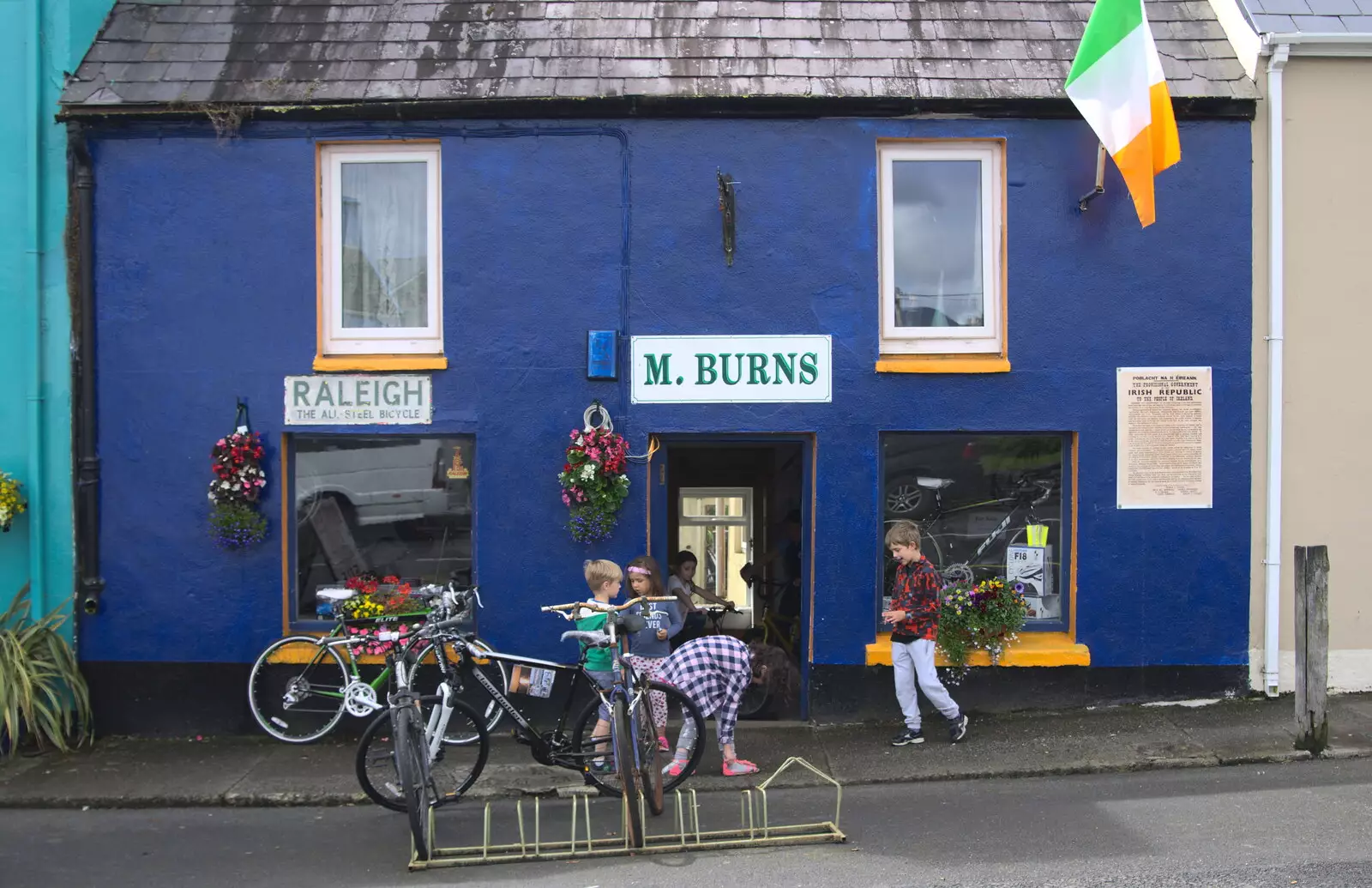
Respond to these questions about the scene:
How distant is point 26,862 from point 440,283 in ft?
14.8

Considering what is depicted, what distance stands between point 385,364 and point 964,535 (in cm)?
440

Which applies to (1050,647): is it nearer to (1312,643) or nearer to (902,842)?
(1312,643)

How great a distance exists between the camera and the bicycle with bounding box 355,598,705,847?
644 centimetres

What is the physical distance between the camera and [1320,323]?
8.88 m

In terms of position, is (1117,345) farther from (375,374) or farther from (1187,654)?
(375,374)

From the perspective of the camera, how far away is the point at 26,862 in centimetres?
641

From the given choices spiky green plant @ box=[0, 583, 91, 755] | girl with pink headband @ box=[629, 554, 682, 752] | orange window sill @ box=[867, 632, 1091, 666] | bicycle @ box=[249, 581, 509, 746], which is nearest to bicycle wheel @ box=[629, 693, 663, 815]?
girl with pink headband @ box=[629, 554, 682, 752]

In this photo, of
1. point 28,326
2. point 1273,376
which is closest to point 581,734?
point 28,326

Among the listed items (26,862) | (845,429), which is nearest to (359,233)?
(845,429)

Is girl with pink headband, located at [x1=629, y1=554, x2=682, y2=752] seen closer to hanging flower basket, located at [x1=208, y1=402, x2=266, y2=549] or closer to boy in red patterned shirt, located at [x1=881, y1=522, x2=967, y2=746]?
boy in red patterned shirt, located at [x1=881, y1=522, x2=967, y2=746]

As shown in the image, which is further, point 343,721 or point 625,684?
point 343,721

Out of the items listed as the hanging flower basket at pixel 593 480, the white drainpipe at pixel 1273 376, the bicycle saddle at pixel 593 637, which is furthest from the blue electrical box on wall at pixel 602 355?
the white drainpipe at pixel 1273 376

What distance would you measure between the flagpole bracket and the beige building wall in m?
1.12

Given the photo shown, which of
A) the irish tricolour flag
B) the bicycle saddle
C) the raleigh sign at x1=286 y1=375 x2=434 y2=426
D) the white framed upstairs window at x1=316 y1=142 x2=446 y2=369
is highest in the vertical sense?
the irish tricolour flag
